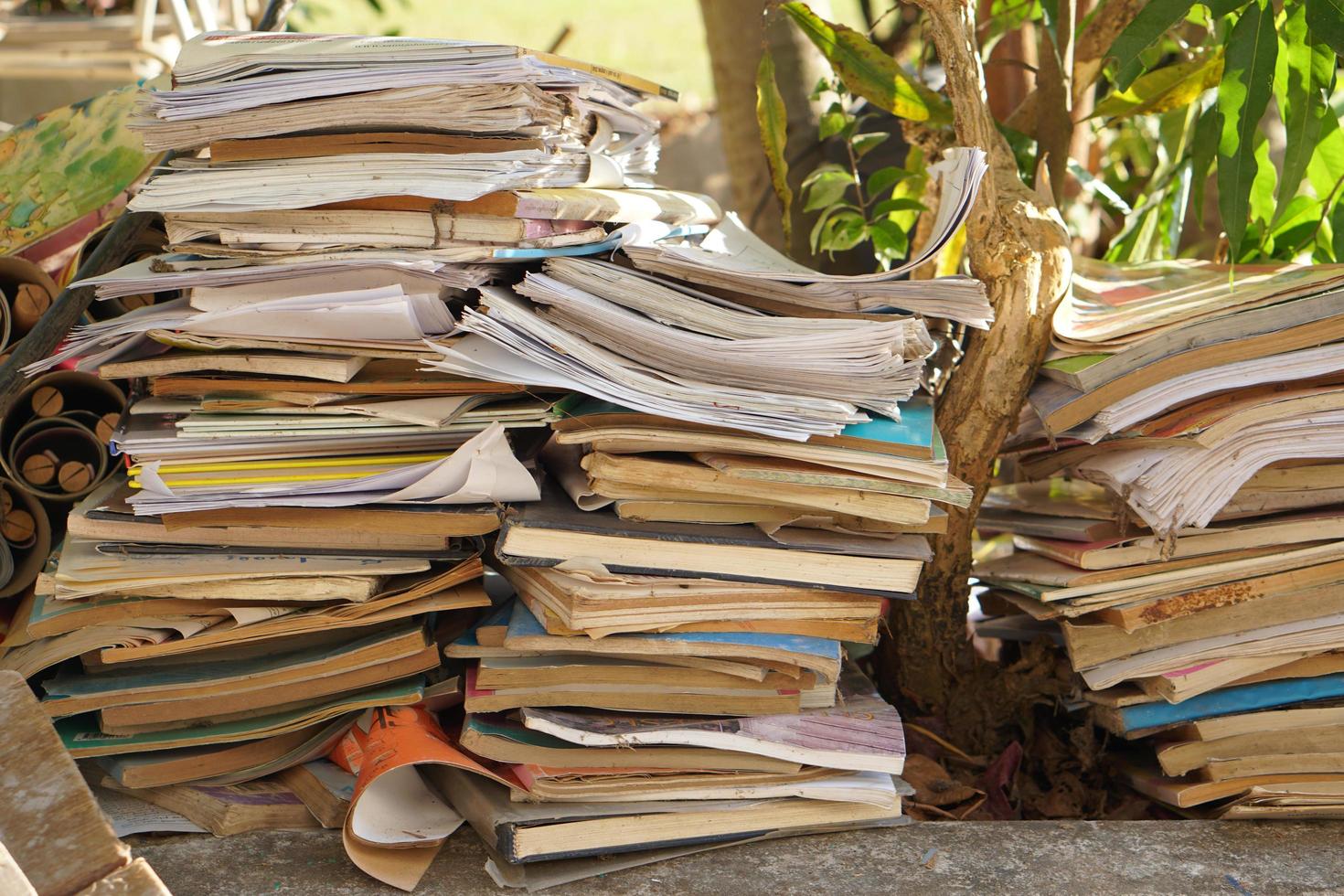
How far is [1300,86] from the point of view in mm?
1886

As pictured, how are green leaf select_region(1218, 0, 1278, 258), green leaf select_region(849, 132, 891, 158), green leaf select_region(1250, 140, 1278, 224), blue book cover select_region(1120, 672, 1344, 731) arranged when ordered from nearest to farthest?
green leaf select_region(1218, 0, 1278, 258), blue book cover select_region(1120, 672, 1344, 731), green leaf select_region(1250, 140, 1278, 224), green leaf select_region(849, 132, 891, 158)

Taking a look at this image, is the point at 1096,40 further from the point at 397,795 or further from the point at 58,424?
the point at 58,424

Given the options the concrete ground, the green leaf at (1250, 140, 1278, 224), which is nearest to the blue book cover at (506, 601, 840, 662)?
the concrete ground

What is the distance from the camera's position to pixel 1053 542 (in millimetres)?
2059

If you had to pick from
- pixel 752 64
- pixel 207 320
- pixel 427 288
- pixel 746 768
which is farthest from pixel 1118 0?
pixel 207 320

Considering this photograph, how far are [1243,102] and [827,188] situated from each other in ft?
2.72

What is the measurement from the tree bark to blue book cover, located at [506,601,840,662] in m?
0.45

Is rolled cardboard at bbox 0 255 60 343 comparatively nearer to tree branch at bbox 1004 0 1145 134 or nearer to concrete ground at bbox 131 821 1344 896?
concrete ground at bbox 131 821 1344 896

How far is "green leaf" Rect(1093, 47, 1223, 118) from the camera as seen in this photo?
7.47 feet

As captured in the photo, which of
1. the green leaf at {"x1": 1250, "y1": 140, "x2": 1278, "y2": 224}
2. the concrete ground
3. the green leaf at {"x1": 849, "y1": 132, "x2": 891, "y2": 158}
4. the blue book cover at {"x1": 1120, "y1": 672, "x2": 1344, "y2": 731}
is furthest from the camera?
the green leaf at {"x1": 849, "y1": 132, "x2": 891, "y2": 158}

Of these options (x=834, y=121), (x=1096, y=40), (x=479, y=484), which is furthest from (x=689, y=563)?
(x=1096, y=40)

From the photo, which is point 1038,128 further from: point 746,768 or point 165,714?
point 165,714

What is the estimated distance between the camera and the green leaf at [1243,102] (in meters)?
1.79

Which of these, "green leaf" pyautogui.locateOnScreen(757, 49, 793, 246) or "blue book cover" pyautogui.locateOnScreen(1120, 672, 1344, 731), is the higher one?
"green leaf" pyautogui.locateOnScreen(757, 49, 793, 246)
